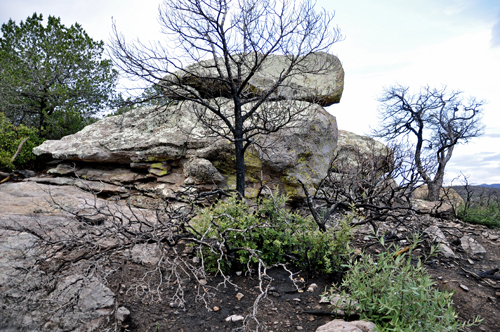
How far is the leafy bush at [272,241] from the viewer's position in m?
4.04

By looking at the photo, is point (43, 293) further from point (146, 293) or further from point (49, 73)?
point (49, 73)

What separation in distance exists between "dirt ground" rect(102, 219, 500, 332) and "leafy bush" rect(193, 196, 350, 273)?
236 mm

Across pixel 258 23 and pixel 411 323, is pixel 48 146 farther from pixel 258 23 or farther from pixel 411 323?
pixel 411 323

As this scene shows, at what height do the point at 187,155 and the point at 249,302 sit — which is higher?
the point at 187,155

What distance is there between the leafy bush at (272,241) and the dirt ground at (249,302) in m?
0.24

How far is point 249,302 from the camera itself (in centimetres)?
374

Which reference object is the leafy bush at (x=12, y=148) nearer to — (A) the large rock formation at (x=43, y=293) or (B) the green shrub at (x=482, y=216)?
(A) the large rock formation at (x=43, y=293)

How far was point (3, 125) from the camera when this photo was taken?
31.7 ft

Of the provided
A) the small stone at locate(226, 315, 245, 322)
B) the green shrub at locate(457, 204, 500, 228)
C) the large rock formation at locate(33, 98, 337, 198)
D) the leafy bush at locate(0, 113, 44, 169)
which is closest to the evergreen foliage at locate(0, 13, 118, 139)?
the leafy bush at locate(0, 113, 44, 169)

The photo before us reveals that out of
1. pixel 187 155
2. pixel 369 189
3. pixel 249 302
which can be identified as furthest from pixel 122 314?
pixel 369 189

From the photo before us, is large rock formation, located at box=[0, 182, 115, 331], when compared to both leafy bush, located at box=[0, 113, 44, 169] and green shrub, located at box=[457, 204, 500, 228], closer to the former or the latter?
leafy bush, located at box=[0, 113, 44, 169]

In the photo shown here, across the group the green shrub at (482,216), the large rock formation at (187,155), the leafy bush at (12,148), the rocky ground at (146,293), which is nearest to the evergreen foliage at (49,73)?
the leafy bush at (12,148)

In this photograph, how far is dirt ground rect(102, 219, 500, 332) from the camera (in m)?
3.32

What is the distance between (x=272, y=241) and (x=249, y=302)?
86cm
